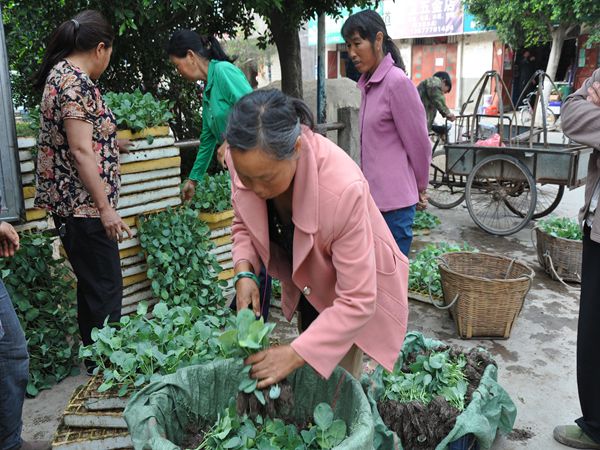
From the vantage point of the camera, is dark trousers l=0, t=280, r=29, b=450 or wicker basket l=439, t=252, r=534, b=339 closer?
dark trousers l=0, t=280, r=29, b=450

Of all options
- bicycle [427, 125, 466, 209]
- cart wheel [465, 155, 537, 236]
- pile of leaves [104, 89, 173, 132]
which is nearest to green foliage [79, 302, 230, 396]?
pile of leaves [104, 89, 173, 132]

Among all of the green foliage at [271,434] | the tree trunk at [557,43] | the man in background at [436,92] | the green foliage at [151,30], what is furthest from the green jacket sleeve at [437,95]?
the tree trunk at [557,43]

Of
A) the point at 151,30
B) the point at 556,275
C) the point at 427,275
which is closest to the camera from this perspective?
the point at 427,275

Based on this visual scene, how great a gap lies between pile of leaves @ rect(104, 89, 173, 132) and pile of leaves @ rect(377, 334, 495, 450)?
6.75ft

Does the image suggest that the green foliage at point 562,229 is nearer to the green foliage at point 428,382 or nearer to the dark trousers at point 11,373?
the green foliage at point 428,382

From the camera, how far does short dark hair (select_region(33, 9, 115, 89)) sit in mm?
2555

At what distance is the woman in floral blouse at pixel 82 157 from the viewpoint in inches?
98.5

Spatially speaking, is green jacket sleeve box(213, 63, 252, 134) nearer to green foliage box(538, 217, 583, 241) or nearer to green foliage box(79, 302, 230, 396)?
green foliage box(79, 302, 230, 396)

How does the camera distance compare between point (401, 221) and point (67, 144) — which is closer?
point (67, 144)

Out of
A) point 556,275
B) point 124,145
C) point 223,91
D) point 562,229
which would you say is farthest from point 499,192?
point 124,145

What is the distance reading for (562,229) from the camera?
182 inches

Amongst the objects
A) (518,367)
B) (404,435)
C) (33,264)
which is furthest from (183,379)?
(518,367)

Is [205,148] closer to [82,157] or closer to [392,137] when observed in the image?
[82,157]

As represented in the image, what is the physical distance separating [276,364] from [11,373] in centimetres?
130
